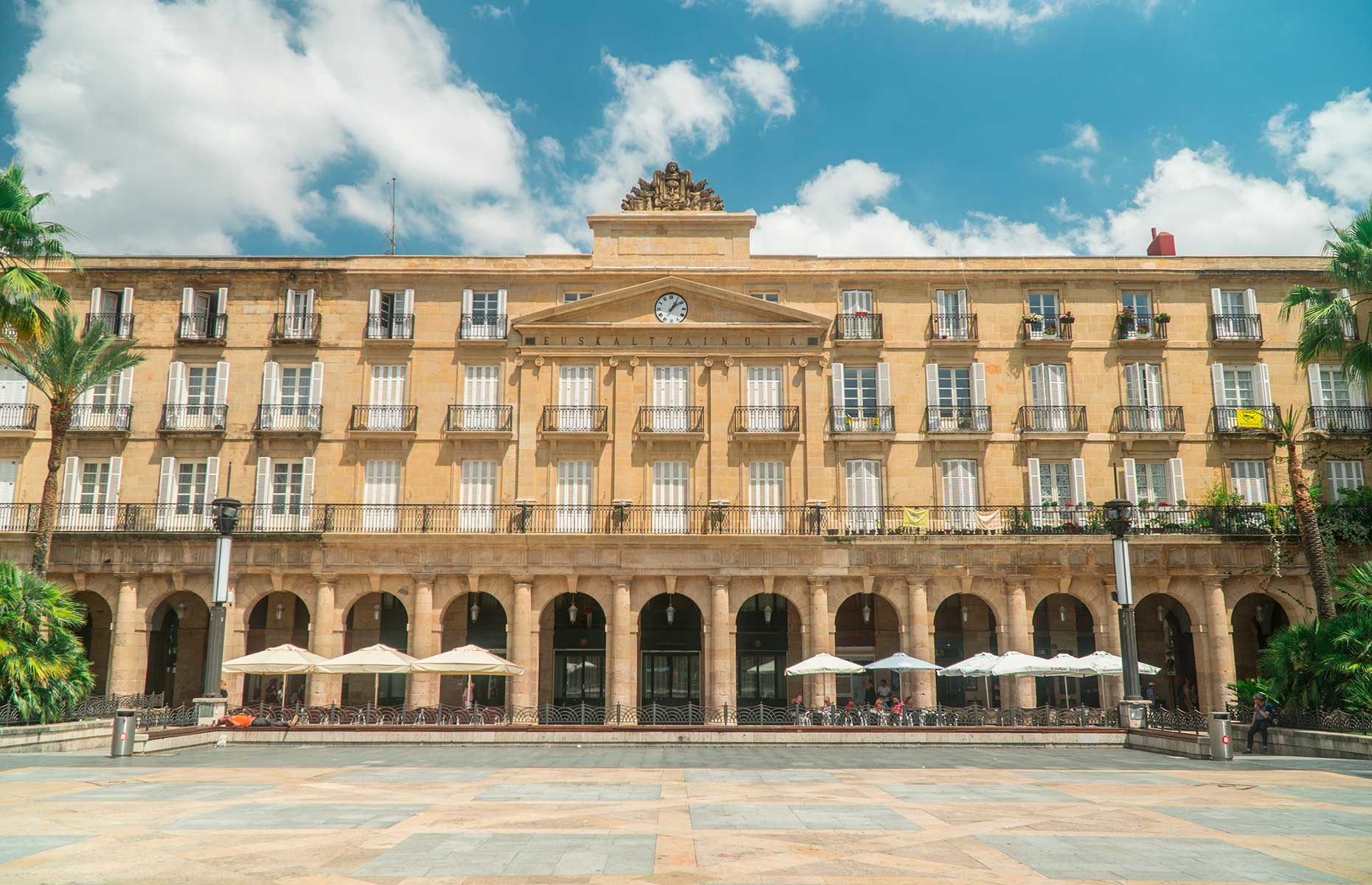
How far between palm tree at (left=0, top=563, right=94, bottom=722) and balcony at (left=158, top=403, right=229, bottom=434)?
942cm

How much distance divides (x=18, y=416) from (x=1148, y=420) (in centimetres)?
4200

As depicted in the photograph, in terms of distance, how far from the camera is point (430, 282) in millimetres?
39406

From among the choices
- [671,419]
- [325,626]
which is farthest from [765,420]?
[325,626]

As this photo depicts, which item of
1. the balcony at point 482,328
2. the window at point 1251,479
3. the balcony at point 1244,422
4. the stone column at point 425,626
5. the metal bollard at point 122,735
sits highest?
the balcony at point 482,328

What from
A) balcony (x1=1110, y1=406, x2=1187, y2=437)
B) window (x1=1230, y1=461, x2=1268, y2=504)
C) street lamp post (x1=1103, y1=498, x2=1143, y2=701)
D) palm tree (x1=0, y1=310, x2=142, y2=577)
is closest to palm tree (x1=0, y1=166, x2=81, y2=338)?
palm tree (x1=0, y1=310, x2=142, y2=577)

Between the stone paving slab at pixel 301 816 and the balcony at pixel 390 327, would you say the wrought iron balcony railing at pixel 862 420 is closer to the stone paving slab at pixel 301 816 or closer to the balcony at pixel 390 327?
the balcony at pixel 390 327

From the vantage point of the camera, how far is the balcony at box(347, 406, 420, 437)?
38.1m

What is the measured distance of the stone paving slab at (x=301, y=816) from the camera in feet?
47.0

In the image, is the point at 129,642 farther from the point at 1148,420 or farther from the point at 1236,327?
the point at 1236,327

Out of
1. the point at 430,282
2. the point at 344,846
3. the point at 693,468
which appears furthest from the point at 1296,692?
the point at 430,282

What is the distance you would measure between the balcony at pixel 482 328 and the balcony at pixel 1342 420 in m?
30.3

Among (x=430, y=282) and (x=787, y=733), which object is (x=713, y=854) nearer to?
(x=787, y=733)

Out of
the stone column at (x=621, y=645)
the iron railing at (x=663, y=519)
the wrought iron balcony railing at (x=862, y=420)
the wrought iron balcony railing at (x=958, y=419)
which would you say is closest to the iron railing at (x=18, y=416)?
the iron railing at (x=663, y=519)

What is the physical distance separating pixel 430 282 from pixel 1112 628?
27980 mm
